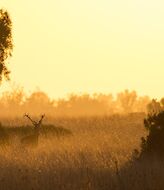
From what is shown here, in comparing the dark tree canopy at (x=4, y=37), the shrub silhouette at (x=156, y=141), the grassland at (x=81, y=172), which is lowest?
the grassland at (x=81, y=172)

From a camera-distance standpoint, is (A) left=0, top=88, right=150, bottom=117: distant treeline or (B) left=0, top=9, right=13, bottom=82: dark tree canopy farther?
(A) left=0, top=88, right=150, bottom=117: distant treeline

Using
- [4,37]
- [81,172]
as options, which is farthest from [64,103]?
[81,172]

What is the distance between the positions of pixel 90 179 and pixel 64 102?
110262 mm

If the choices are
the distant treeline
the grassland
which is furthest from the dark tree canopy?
the distant treeline

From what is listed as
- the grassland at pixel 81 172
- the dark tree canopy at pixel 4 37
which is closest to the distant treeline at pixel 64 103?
the dark tree canopy at pixel 4 37

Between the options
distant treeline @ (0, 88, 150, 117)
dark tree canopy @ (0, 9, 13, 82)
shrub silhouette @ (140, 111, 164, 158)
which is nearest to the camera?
shrub silhouette @ (140, 111, 164, 158)

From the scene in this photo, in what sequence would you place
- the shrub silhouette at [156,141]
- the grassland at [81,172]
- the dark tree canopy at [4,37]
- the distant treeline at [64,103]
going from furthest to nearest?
the distant treeline at [64,103] < the dark tree canopy at [4,37] < the shrub silhouette at [156,141] < the grassland at [81,172]

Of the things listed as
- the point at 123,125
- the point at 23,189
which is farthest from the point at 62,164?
the point at 123,125

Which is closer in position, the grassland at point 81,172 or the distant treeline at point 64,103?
the grassland at point 81,172

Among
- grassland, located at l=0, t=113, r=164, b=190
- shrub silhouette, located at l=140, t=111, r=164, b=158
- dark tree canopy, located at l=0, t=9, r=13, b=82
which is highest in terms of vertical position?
dark tree canopy, located at l=0, t=9, r=13, b=82

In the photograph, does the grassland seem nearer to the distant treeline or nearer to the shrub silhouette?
the shrub silhouette

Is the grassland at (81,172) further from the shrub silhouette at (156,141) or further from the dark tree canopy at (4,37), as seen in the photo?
the dark tree canopy at (4,37)

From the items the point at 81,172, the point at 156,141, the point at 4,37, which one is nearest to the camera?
the point at 81,172

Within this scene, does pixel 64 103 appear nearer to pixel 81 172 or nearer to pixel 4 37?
pixel 4 37
